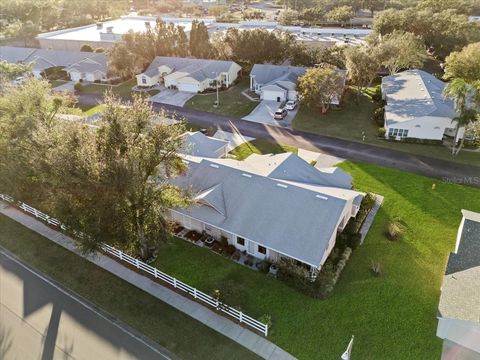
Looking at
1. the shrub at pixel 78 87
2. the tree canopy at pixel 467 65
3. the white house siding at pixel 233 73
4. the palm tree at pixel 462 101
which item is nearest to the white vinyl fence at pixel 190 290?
the palm tree at pixel 462 101

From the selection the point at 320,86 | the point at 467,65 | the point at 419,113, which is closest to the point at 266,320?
the point at 419,113

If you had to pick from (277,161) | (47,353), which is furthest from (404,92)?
(47,353)

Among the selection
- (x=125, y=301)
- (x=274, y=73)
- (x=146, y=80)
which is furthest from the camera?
(x=146, y=80)

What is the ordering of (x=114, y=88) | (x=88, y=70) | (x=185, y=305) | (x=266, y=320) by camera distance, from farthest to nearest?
(x=88, y=70)
(x=114, y=88)
(x=185, y=305)
(x=266, y=320)

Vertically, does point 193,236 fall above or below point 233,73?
Result: below

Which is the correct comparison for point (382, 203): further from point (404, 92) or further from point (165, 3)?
point (165, 3)

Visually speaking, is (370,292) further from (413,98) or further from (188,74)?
(188,74)

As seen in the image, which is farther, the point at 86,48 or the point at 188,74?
the point at 86,48
